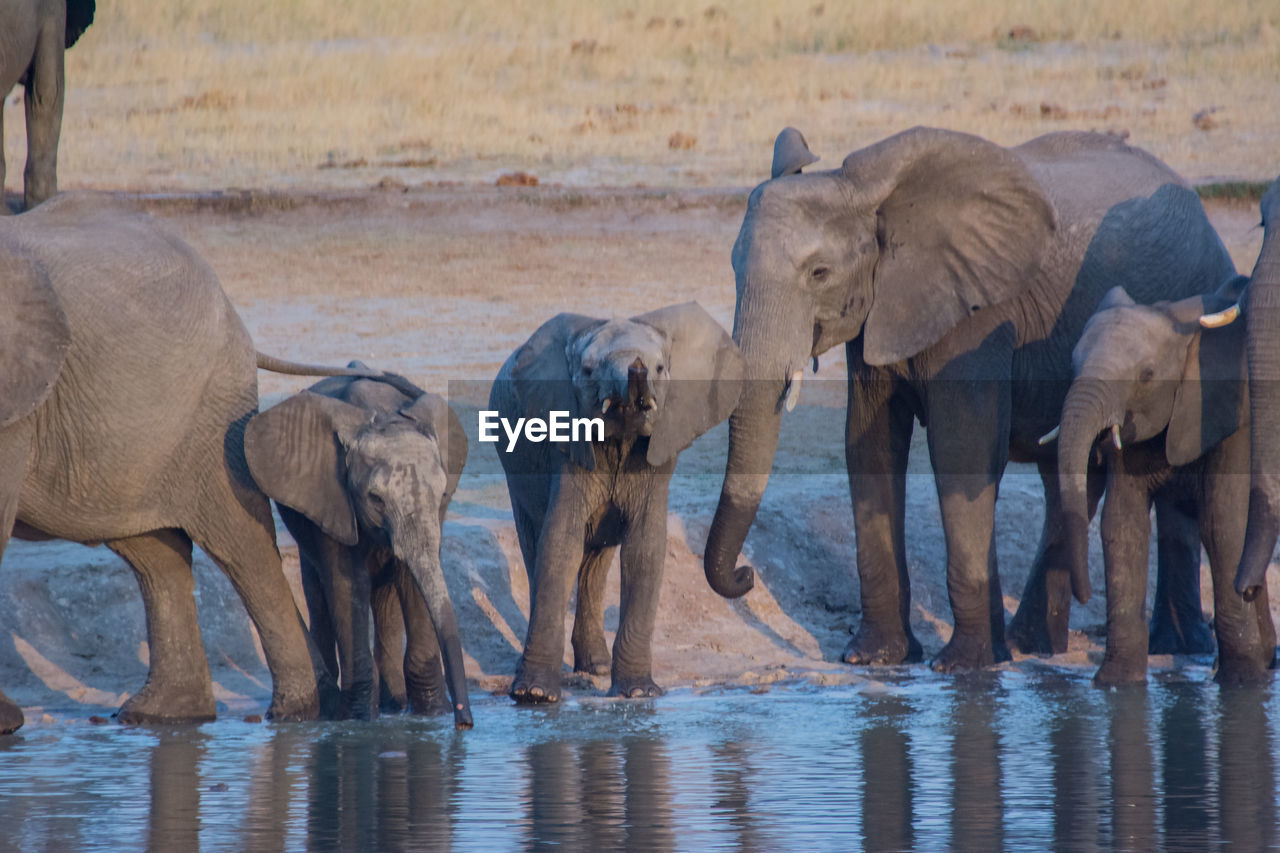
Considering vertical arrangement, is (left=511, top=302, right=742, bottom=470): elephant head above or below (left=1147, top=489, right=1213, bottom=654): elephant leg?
above

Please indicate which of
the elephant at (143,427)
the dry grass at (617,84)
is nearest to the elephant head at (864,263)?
the elephant at (143,427)

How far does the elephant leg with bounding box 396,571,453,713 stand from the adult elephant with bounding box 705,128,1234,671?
4.54ft

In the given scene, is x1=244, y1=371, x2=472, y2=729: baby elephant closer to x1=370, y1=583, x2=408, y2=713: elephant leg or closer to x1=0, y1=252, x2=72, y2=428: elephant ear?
x1=370, y1=583, x2=408, y2=713: elephant leg

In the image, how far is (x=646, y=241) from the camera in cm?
1616

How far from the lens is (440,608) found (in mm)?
7406

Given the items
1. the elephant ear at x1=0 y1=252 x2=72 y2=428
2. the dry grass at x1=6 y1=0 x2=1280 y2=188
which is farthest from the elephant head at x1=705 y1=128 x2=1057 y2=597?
the dry grass at x1=6 y1=0 x2=1280 y2=188

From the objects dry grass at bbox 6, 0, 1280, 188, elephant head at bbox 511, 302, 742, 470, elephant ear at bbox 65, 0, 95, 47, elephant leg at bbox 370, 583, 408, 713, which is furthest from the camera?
dry grass at bbox 6, 0, 1280, 188

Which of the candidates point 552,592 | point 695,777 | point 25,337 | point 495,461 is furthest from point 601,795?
point 495,461

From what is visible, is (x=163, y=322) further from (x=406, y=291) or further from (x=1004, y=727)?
(x=406, y=291)

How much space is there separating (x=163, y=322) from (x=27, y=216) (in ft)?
2.16

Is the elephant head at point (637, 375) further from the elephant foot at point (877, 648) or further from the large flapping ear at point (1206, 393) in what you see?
the large flapping ear at point (1206, 393)

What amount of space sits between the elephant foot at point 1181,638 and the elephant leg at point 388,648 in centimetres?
320

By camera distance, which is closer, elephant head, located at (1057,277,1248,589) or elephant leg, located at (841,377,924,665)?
elephant head, located at (1057,277,1248,589)

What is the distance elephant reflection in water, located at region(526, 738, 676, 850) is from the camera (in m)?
6.06
